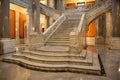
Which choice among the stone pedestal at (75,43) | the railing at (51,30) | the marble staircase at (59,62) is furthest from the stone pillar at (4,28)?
the stone pedestal at (75,43)

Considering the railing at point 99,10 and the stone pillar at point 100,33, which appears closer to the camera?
the railing at point 99,10

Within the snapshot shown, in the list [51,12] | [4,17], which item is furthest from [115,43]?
[4,17]

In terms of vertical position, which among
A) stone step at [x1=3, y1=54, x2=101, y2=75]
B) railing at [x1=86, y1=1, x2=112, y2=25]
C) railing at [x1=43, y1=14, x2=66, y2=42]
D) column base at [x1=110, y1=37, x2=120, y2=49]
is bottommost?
stone step at [x1=3, y1=54, x2=101, y2=75]

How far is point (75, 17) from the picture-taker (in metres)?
11.9

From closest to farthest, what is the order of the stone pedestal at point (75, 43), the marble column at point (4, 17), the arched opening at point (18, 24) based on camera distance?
the stone pedestal at point (75, 43)
the marble column at point (4, 17)
the arched opening at point (18, 24)

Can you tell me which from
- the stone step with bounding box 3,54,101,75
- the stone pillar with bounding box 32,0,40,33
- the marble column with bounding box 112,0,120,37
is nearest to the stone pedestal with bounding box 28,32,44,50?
the stone step with bounding box 3,54,101,75

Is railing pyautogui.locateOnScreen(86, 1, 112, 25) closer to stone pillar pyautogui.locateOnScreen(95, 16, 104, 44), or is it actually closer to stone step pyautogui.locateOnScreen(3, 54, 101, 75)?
stone pillar pyautogui.locateOnScreen(95, 16, 104, 44)

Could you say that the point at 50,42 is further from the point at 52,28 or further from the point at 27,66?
the point at 27,66

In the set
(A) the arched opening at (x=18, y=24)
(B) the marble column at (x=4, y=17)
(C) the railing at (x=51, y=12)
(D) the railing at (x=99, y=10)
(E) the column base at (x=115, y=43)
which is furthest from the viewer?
(A) the arched opening at (x=18, y=24)

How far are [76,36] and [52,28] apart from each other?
379 cm

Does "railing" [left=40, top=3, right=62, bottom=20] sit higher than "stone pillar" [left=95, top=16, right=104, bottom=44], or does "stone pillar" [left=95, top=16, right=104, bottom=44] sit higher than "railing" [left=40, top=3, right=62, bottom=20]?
"railing" [left=40, top=3, right=62, bottom=20]

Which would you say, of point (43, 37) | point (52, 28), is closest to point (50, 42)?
point (43, 37)

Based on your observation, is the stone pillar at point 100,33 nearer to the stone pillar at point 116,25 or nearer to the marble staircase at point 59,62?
the stone pillar at point 116,25

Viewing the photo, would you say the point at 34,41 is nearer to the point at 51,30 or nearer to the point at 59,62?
the point at 59,62
